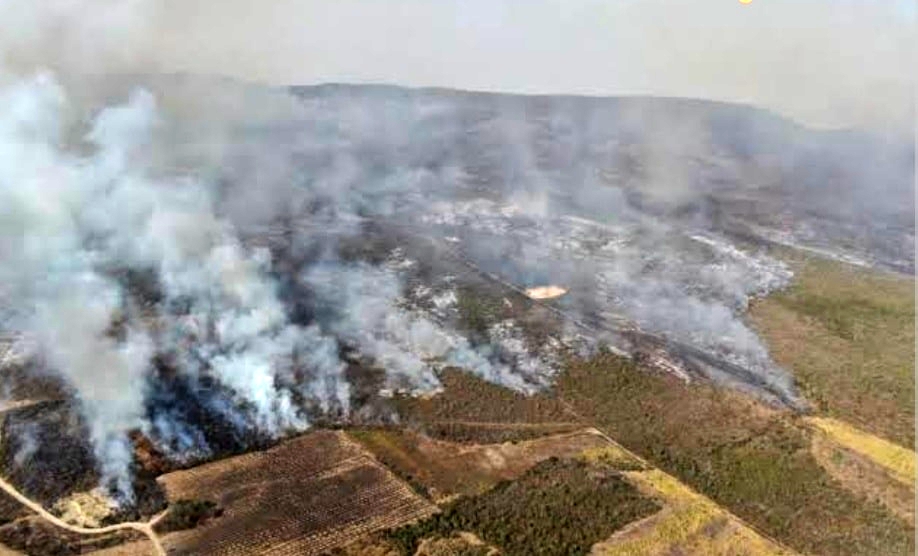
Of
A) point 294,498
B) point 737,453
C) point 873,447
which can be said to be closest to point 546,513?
point 294,498

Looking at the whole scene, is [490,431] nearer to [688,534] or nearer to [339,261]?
[688,534]

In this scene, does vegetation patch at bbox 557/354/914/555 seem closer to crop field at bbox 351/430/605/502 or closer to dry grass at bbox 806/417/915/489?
dry grass at bbox 806/417/915/489

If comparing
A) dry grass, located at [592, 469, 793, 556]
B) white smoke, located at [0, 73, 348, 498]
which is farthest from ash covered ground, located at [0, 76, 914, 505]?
dry grass, located at [592, 469, 793, 556]

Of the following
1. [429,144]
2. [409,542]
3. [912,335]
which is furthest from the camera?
[429,144]

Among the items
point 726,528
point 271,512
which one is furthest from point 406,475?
point 726,528

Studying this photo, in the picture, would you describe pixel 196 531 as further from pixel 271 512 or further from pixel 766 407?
pixel 766 407

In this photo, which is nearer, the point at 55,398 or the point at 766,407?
Result: the point at 55,398
